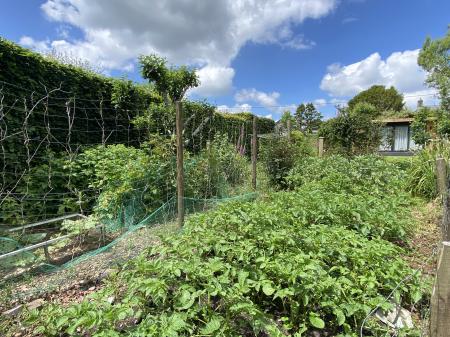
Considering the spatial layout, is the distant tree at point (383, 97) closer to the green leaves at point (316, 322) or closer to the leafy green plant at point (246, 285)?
the leafy green plant at point (246, 285)

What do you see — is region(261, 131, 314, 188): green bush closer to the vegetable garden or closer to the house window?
the vegetable garden

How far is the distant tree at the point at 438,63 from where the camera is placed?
17.1 metres

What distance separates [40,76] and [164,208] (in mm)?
2987

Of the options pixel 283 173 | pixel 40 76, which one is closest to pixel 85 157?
pixel 40 76

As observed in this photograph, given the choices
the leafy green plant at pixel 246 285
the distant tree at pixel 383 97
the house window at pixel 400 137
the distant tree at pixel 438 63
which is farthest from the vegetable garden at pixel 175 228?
the distant tree at pixel 383 97

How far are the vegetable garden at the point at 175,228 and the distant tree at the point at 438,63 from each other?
47.3 feet

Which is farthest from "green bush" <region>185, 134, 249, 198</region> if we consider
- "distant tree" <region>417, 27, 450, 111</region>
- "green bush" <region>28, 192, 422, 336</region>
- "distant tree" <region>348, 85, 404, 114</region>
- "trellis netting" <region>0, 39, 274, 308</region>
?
"distant tree" <region>348, 85, 404, 114</region>

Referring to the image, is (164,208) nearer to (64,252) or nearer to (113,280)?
(64,252)

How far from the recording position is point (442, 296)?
1.40m

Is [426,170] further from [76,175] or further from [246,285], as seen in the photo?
[76,175]

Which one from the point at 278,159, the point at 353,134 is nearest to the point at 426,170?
the point at 278,159

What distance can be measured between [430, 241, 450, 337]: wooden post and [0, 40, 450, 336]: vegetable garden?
37 cm

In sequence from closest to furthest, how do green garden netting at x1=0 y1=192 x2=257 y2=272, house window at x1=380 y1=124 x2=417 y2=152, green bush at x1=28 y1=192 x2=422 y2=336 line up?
green bush at x1=28 y1=192 x2=422 y2=336 → green garden netting at x1=0 y1=192 x2=257 y2=272 → house window at x1=380 y1=124 x2=417 y2=152

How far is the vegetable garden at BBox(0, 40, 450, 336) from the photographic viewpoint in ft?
5.72
